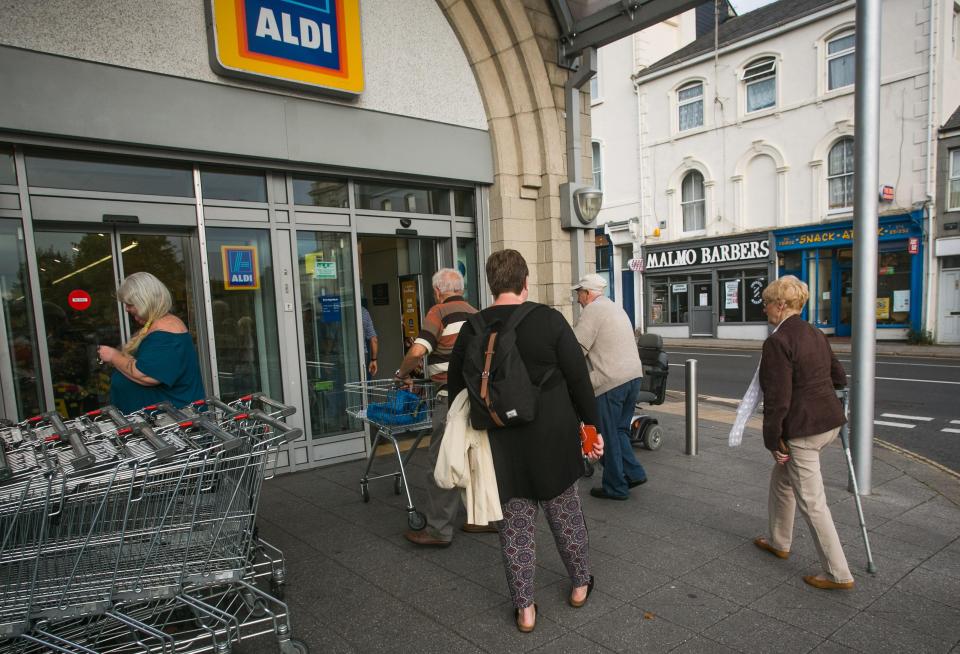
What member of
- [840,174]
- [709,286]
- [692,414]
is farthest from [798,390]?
[709,286]

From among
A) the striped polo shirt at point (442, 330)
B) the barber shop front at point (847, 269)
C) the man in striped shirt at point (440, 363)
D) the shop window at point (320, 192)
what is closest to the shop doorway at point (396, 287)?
the shop window at point (320, 192)

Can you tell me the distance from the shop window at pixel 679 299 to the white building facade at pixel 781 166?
4 cm

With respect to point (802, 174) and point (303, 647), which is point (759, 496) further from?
point (802, 174)

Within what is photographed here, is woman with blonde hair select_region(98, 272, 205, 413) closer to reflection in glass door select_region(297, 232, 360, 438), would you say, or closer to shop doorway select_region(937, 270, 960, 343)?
reflection in glass door select_region(297, 232, 360, 438)

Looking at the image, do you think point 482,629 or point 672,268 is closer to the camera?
point 482,629

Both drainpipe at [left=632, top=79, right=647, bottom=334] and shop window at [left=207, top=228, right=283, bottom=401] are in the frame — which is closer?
shop window at [left=207, top=228, right=283, bottom=401]

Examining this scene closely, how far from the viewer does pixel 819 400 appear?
3.29 metres

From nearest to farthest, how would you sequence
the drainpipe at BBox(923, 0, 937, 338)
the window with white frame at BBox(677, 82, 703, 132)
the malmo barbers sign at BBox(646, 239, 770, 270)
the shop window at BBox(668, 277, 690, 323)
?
the drainpipe at BBox(923, 0, 937, 338) < the malmo barbers sign at BBox(646, 239, 770, 270) < the window with white frame at BBox(677, 82, 703, 132) < the shop window at BBox(668, 277, 690, 323)

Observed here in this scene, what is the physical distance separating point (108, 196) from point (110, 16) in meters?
1.37

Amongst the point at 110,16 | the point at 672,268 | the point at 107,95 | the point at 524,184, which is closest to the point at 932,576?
the point at 524,184

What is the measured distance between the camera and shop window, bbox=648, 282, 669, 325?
77.6 feet

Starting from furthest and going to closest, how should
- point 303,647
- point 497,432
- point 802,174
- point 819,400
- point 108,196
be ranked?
point 802,174 < point 108,196 < point 819,400 < point 497,432 < point 303,647

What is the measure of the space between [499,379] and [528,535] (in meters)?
0.83

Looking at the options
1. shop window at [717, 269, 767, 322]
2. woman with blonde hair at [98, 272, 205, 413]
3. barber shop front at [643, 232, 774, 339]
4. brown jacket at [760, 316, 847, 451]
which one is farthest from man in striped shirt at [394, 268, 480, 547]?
shop window at [717, 269, 767, 322]
